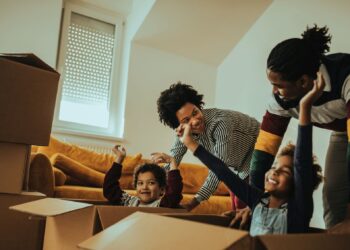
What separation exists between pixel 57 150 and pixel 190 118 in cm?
151

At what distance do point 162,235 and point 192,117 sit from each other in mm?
861

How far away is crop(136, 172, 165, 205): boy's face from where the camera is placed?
1.49 m

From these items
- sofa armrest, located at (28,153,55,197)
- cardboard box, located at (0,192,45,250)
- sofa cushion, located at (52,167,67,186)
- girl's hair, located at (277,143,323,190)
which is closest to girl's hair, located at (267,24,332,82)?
girl's hair, located at (277,143,323,190)

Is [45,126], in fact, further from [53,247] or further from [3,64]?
[53,247]

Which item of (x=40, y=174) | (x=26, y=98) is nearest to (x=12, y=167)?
(x=26, y=98)

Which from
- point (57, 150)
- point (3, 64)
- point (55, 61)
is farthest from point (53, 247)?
point (55, 61)

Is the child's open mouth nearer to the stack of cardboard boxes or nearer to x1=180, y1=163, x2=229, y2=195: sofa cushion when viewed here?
the stack of cardboard boxes

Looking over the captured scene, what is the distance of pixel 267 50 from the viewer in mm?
3418

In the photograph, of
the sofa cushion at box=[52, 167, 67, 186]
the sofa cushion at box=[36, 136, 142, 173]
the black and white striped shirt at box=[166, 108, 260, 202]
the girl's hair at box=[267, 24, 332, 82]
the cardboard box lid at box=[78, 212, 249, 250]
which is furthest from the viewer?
the sofa cushion at box=[36, 136, 142, 173]

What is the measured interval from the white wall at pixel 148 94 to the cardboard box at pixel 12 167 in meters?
2.17

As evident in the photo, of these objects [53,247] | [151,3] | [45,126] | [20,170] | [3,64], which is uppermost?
[151,3]

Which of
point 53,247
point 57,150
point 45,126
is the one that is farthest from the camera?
point 57,150

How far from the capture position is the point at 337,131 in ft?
3.71

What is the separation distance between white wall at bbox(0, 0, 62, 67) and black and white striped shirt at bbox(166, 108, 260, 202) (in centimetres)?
223
